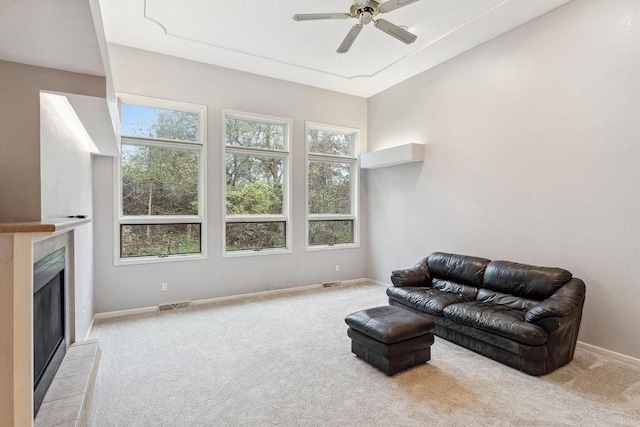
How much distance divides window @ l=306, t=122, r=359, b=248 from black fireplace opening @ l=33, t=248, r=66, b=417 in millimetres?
3801

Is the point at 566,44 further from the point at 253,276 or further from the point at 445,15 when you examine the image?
the point at 253,276

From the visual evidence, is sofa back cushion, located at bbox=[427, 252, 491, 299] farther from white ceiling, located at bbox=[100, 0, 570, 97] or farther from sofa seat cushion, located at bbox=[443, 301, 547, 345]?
white ceiling, located at bbox=[100, 0, 570, 97]

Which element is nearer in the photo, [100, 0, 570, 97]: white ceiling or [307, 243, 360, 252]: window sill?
[100, 0, 570, 97]: white ceiling

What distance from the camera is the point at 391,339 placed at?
2.68 meters

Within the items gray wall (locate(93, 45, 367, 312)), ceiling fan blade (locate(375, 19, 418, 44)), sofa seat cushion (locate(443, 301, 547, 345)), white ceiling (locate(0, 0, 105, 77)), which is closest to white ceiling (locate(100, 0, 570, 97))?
gray wall (locate(93, 45, 367, 312))

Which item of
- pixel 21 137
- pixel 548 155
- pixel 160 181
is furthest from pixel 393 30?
pixel 160 181

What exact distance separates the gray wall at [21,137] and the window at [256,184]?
302cm

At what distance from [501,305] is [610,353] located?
102 centimetres

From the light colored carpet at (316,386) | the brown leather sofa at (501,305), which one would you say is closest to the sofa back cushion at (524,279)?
the brown leather sofa at (501,305)

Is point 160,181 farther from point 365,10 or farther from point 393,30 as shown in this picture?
point 393,30

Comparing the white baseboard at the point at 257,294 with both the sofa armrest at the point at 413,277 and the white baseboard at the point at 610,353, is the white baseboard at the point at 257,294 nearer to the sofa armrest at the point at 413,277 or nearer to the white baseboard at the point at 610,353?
the sofa armrest at the point at 413,277

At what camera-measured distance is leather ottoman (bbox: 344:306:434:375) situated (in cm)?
271

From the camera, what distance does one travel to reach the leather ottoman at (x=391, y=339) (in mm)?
2715

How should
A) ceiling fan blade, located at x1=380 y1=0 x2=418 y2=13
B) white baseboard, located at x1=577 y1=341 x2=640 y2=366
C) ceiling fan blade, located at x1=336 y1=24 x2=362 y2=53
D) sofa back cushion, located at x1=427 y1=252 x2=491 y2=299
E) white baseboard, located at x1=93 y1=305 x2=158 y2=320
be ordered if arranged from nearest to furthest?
ceiling fan blade, located at x1=380 y1=0 x2=418 y2=13, white baseboard, located at x1=577 y1=341 x2=640 y2=366, ceiling fan blade, located at x1=336 y1=24 x2=362 y2=53, sofa back cushion, located at x1=427 y1=252 x2=491 y2=299, white baseboard, located at x1=93 y1=305 x2=158 y2=320
